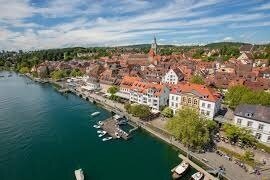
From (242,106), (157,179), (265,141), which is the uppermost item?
(242,106)

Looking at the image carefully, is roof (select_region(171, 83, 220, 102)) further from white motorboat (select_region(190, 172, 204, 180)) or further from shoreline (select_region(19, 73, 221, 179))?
white motorboat (select_region(190, 172, 204, 180))

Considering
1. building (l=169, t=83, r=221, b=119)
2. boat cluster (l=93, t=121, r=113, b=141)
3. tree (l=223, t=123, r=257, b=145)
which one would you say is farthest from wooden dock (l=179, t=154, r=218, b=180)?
boat cluster (l=93, t=121, r=113, b=141)

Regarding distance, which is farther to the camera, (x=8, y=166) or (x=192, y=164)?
(x=8, y=166)

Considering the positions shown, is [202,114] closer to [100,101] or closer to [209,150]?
[209,150]

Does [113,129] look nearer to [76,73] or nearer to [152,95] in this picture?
[152,95]

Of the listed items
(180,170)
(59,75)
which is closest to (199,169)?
(180,170)

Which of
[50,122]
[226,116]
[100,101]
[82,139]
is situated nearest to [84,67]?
[100,101]

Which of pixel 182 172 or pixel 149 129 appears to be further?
pixel 149 129
